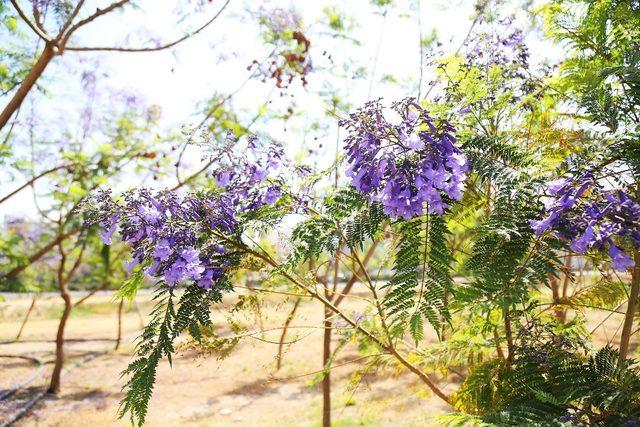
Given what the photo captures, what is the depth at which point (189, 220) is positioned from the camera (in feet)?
6.18

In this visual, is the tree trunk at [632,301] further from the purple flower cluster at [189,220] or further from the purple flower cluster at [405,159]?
the purple flower cluster at [189,220]

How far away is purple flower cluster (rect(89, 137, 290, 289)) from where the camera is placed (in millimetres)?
1743

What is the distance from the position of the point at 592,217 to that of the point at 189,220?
1.30m

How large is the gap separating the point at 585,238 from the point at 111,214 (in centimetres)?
152

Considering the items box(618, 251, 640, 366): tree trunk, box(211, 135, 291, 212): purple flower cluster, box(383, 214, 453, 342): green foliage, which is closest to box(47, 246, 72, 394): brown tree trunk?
box(211, 135, 291, 212): purple flower cluster

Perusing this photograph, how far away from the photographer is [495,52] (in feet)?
8.76

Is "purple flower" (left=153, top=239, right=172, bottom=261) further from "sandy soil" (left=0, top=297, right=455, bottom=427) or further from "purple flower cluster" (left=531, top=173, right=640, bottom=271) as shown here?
"sandy soil" (left=0, top=297, right=455, bottom=427)

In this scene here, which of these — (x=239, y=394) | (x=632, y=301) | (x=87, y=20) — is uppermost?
(x=87, y=20)

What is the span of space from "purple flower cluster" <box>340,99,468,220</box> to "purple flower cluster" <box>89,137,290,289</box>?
24.9 inches

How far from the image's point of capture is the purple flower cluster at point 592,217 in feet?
3.95

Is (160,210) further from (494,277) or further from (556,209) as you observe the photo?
(556,209)

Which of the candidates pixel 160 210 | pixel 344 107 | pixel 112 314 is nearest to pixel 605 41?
pixel 160 210

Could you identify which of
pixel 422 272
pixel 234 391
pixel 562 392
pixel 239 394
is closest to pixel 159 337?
pixel 422 272

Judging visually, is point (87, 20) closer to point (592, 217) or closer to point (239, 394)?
point (592, 217)
